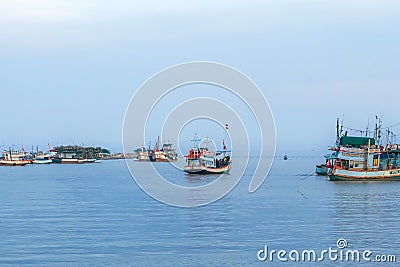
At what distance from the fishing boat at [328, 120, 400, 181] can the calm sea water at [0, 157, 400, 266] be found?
17906 millimetres

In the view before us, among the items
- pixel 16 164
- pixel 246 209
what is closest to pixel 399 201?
pixel 246 209

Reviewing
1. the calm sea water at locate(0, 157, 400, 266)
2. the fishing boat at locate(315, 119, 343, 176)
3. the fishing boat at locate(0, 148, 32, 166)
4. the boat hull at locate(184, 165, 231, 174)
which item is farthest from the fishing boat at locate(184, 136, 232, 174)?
the fishing boat at locate(0, 148, 32, 166)

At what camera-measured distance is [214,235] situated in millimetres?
28422

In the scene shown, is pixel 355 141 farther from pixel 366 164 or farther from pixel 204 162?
pixel 204 162

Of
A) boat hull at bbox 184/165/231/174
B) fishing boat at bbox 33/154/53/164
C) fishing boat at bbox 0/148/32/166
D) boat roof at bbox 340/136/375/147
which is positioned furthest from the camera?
fishing boat at bbox 33/154/53/164

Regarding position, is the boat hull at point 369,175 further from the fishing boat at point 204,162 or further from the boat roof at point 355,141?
the fishing boat at point 204,162

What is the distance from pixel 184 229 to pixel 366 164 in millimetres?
39981

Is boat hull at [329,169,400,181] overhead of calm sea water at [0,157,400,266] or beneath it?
overhead

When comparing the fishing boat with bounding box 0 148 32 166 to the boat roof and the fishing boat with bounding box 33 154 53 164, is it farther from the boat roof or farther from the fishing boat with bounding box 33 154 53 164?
the boat roof

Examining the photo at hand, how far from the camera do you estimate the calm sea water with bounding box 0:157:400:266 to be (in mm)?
24047

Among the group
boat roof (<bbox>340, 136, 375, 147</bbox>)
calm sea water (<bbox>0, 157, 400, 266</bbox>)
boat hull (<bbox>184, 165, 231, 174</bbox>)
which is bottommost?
calm sea water (<bbox>0, 157, 400, 266</bbox>)

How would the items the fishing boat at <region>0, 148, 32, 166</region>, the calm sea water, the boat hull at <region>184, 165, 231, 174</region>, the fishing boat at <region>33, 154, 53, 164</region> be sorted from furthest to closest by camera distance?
the fishing boat at <region>33, 154, 53, 164</region>
the fishing boat at <region>0, 148, 32, 166</region>
the boat hull at <region>184, 165, 231, 174</region>
the calm sea water

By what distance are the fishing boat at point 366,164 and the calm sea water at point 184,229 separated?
17.9 meters

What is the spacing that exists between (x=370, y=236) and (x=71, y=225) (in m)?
12.6
